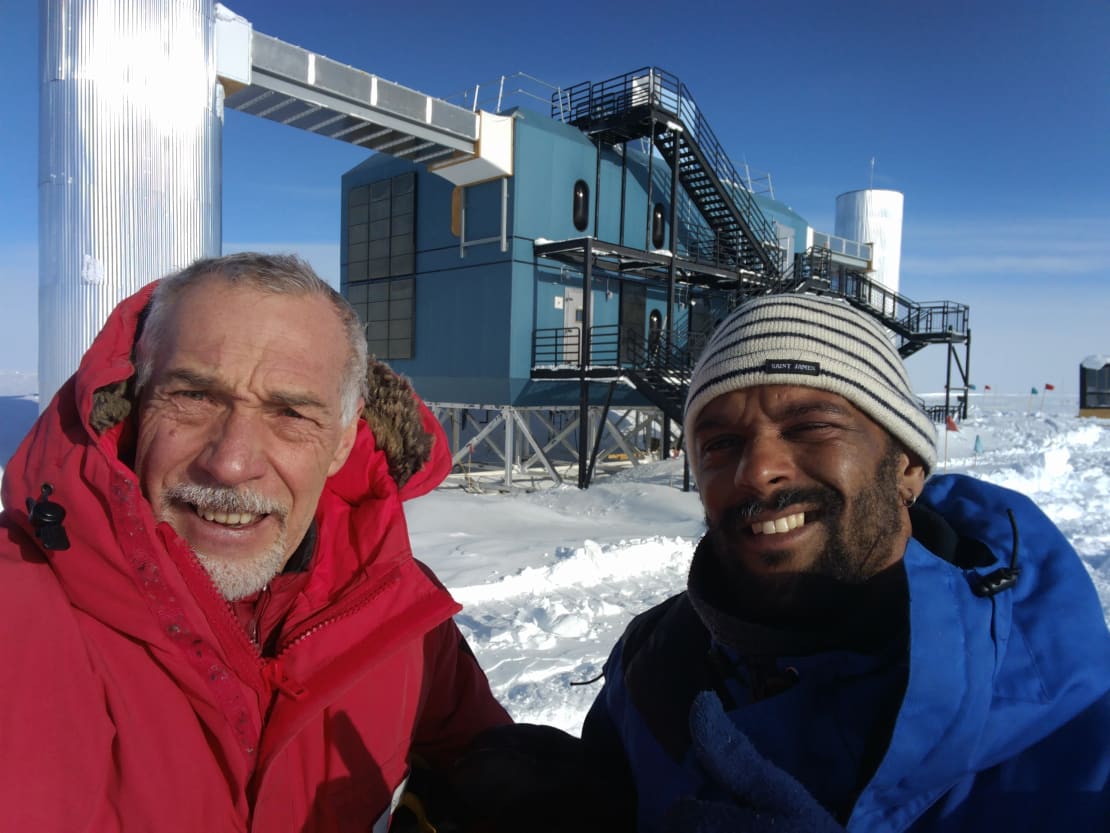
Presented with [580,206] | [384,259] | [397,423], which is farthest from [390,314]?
[397,423]

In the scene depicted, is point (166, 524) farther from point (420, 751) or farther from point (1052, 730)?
point (1052, 730)

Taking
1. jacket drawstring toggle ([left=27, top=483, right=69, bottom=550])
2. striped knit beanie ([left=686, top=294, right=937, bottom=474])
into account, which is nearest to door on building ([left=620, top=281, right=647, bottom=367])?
striped knit beanie ([left=686, top=294, right=937, bottom=474])

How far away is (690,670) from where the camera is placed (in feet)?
6.02

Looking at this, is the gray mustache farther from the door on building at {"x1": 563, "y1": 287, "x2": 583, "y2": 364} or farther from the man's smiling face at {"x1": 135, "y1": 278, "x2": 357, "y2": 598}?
the door on building at {"x1": 563, "y1": 287, "x2": 583, "y2": 364}

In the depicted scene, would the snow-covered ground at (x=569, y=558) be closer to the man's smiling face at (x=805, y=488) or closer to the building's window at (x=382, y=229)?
the man's smiling face at (x=805, y=488)

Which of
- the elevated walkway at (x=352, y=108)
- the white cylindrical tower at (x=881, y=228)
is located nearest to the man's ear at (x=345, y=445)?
the elevated walkway at (x=352, y=108)

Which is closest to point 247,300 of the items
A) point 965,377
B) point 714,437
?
point 714,437

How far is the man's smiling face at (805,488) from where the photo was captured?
1.68m

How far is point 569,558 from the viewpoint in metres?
7.35

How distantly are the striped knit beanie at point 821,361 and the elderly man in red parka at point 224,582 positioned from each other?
1017mm

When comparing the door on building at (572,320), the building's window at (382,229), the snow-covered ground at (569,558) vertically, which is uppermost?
the building's window at (382,229)

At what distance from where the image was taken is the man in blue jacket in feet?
4.10

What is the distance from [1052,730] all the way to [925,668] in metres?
0.24

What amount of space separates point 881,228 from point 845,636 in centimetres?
3121
